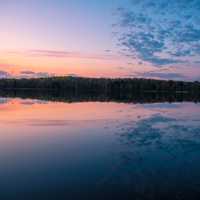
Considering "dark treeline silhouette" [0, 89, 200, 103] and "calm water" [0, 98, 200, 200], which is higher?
"calm water" [0, 98, 200, 200]

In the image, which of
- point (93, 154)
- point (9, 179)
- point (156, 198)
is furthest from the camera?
point (93, 154)

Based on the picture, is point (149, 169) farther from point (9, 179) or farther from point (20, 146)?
point (20, 146)

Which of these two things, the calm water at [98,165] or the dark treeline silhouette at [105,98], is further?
the dark treeline silhouette at [105,98]

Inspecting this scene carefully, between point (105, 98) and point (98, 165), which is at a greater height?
point (98, 165)

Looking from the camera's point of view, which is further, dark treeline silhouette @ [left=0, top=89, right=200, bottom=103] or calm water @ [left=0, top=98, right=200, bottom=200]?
dark treeline silhouette @ [left=0, top=89, right=200, bottom=103]

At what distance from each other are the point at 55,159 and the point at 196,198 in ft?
19.3

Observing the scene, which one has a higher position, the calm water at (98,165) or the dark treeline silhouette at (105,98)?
the calm water at (98,165)

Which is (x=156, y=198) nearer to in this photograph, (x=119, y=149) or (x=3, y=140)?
(x=119, y=149)

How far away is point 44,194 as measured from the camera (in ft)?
29.2

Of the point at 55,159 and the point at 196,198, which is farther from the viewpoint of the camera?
the point at 55,159

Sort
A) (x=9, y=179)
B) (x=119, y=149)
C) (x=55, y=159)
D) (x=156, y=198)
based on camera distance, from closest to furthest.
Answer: (x=156, y=198), (x=9, y=179), (x=55, y=159), (x=119, y=149)

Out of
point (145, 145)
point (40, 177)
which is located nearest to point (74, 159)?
point (40, 177)

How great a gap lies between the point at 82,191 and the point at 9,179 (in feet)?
7.82

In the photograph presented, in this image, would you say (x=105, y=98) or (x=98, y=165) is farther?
(x=105, y=98)
